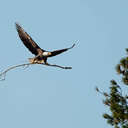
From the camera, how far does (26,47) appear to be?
32.8 feet

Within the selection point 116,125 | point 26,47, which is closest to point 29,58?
point 26,47

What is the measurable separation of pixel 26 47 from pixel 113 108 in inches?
376

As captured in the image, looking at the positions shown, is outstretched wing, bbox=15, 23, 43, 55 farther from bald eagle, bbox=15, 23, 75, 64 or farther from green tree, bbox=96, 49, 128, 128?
green tree, bbox=96, 49, 128, 128

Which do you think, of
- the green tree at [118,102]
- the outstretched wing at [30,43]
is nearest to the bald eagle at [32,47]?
the outstretched wing at [30,43]

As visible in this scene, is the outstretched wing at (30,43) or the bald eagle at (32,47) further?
the outstretched wing at (30,43)

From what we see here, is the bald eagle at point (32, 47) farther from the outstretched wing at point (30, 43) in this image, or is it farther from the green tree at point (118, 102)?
the green tree at point (118, 102)

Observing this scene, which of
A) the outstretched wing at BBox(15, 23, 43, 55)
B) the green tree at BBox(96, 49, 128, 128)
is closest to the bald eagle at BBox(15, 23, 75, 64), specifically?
the outstretched wing at BBox(15, 23, 43, 55)

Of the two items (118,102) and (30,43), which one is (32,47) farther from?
(118,102)

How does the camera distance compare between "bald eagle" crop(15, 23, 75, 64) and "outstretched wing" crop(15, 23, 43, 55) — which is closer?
"bald eagle" crop(15, 23, 75, 64)

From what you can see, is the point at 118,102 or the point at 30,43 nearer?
the point at 30,43

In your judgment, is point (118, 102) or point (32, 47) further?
point (118, 102)

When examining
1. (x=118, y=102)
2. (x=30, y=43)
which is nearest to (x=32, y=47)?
(x=30, y=43)

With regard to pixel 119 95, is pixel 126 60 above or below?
above

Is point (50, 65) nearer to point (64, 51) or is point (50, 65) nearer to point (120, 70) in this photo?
point (64, 51)
